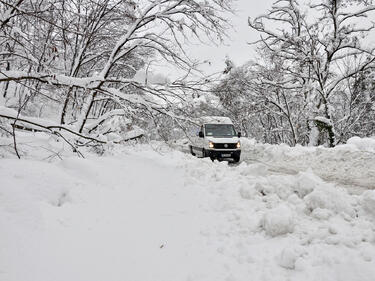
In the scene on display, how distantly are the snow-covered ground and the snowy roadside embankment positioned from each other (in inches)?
153

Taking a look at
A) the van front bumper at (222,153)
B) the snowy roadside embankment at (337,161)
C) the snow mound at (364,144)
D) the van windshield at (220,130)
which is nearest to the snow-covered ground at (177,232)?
the snowy roadside embankment at (337,161)

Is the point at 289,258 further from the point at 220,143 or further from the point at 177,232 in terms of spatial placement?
the point at 220,143

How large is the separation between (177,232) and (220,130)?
981 centimetres

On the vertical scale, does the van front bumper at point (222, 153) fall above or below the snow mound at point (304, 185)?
below

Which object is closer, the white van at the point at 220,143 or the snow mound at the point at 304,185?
the snow mound at the point at 304,185

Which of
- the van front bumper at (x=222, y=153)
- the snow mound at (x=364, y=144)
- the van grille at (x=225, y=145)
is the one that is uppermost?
the snow mound at (x=364, y=144)

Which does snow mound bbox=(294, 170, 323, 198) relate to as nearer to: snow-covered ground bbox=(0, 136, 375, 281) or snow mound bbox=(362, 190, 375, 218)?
snow-covered ground bbox=(0, 136, 375, 281)

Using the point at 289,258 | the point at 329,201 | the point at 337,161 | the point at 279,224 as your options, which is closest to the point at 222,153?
the point at 337,161

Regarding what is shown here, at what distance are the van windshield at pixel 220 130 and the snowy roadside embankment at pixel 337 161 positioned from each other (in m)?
2.21

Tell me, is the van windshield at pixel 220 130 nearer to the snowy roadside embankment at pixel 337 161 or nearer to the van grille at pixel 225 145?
the van grille at pixel 225 145

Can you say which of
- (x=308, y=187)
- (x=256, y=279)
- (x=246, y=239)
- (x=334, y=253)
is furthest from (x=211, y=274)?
(x=308, y=187)

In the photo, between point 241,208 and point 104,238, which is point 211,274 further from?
point 241,208

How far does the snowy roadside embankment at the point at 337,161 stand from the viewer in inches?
281

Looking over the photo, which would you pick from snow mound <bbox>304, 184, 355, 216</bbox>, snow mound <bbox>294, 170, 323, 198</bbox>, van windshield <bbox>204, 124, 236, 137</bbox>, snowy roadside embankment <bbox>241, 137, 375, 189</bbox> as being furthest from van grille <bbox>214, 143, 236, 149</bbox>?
snow mound <bbox>304, 184, 355, 216</bbox>
